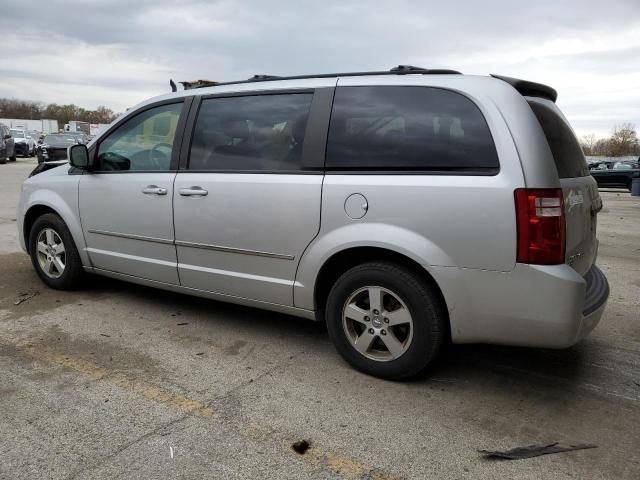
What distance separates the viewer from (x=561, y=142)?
3201 millimetres

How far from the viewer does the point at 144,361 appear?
3.53 m

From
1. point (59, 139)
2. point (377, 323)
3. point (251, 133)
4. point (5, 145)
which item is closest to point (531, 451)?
point (377, 323)

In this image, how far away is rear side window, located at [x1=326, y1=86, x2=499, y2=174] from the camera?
2.95 m

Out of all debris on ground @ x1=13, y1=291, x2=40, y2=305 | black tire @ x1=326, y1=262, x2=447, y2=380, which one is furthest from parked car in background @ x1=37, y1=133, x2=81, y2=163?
black tire @ x1=326, y1=262, x2=447, y2=380

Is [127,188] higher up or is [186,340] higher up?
[127,188]

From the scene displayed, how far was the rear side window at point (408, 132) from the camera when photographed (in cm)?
295

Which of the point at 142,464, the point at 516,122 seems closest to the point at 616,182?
the point at 516,122

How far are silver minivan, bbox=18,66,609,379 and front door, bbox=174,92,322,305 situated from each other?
10mm

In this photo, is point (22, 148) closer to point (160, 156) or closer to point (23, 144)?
point (23, 144)

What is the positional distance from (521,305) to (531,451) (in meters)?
0.71

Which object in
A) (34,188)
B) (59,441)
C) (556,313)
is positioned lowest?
(59,441)

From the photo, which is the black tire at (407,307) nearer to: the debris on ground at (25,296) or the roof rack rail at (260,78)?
the roof rack rail at (260,78)

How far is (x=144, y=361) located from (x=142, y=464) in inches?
46.9

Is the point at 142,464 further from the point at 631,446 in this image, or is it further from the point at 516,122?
the point at 516,122
